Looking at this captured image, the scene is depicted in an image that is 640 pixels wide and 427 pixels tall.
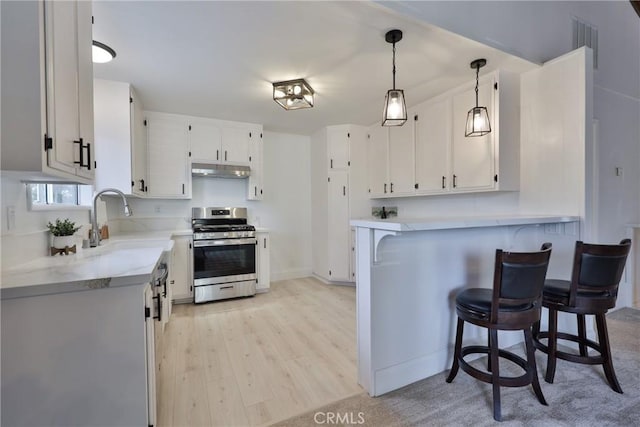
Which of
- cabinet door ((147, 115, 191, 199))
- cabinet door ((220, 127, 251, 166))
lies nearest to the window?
cabinet door ((147, 115, 191, 199))

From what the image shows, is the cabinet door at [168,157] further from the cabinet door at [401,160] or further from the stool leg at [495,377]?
the stool leg at [495,377]

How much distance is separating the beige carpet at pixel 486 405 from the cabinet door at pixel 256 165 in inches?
117

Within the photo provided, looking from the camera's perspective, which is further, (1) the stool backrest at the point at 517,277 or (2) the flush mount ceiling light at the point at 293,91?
(2) the flush mount ceiling light at the point at 293,91

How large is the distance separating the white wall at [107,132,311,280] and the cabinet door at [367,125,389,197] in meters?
1.12

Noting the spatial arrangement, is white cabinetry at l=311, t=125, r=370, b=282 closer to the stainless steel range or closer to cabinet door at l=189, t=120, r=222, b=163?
the stainless steel range

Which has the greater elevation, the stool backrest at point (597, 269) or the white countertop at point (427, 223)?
the white countertop at point (427, 223)

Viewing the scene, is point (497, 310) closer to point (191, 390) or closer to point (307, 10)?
point (191, 390)

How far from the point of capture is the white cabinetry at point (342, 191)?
4.18 metres

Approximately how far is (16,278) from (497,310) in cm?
224

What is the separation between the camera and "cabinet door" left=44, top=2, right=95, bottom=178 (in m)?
1.01

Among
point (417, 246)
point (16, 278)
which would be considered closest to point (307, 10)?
point (417, 246)

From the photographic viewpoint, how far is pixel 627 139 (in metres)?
3.26

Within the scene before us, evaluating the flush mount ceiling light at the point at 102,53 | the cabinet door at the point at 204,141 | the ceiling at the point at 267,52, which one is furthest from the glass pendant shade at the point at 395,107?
the cabinet door at the point at 204,141

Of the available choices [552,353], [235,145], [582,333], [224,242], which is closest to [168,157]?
[235,145]
